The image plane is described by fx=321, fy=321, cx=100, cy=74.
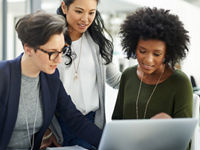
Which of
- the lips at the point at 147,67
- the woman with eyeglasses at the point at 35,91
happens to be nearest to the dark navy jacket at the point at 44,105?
the woman with eyeglasses at the point at 35,91

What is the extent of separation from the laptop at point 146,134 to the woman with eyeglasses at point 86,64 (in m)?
0.63

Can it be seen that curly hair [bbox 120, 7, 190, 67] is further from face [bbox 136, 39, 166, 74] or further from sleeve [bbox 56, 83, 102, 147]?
sleeve [bbox 56, 83, 102, 147]

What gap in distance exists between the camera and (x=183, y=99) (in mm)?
1517

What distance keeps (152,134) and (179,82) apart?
1.30ft

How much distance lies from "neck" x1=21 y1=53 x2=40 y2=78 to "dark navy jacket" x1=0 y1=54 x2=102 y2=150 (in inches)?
1.0

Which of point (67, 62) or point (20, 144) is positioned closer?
point (20, 144)

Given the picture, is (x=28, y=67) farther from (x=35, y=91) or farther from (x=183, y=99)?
(x=183, y=99)

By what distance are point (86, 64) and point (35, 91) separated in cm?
40

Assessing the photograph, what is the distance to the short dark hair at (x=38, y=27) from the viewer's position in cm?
144

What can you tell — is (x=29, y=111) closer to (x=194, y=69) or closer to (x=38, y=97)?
(x=38, y=97)

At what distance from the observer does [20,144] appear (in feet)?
5.24

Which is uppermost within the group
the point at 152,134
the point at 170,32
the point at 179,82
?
the point at 170,32

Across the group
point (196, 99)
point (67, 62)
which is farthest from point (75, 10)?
point (196, 99)

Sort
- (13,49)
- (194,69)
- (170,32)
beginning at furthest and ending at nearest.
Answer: (13,49) → (194,69) → (170,32)
